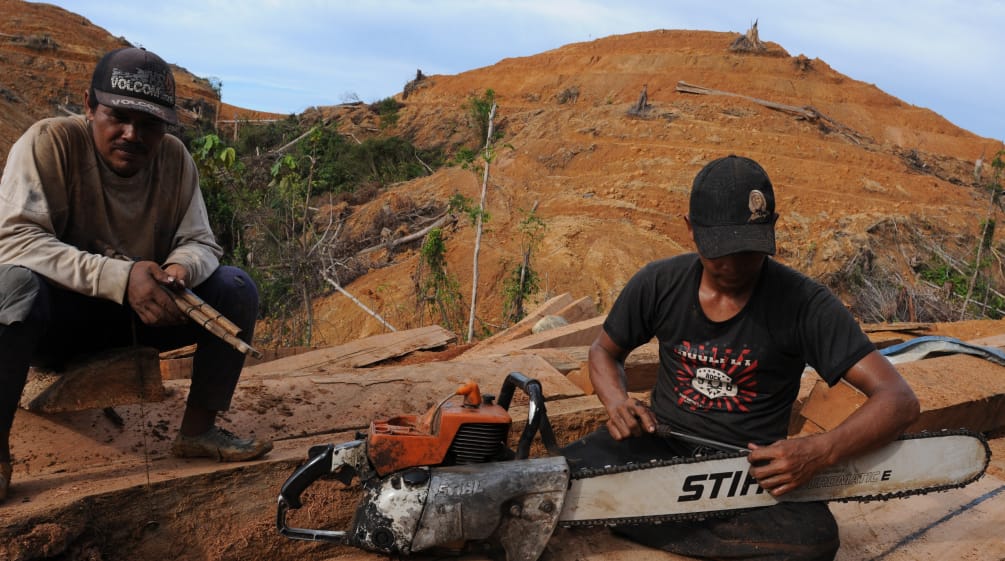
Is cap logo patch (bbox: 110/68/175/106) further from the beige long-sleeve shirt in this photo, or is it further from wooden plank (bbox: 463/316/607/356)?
wooden plank (bbox: 463/316/607/356)

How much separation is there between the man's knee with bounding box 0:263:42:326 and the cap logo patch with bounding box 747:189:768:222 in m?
2.38

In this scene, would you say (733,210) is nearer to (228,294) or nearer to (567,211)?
(228,294)

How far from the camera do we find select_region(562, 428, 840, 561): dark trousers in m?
2.67

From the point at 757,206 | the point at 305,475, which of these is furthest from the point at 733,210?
the point at 305,475

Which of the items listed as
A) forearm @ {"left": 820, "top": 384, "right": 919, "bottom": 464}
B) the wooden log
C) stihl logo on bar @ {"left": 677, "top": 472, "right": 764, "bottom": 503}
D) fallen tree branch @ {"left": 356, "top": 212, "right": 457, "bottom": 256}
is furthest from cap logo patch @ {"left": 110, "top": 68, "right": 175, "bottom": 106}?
fallen tree branch @ {"left": 356, "top": 212, "right": 457, "bottom": 256}

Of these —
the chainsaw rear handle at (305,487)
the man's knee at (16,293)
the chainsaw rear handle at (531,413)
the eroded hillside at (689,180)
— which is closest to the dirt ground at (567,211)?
the eroded hillside at (689,180)

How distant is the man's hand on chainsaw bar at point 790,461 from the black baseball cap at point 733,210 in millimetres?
659

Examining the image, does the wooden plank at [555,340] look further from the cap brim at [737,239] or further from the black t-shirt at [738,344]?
the cap brim at [737,239]

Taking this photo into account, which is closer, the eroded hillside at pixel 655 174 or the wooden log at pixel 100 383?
the wooden log at pixel 100 383

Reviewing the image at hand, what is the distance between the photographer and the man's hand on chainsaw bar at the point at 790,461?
101 inches

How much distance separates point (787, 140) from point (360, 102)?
18266 mm

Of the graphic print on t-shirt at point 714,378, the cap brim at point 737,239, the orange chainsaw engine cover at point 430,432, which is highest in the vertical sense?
the cap brim at point 737,239

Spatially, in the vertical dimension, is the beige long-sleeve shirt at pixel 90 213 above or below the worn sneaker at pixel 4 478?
above

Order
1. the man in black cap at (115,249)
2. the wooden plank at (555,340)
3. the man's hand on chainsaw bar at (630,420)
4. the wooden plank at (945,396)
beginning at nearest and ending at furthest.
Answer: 1. the man in black cap at (115,249)
2. the man's hand on chainsaw bar at (630,420)
3. the wooden plank at (945,396)
4. the wooden plank at (555,340)
